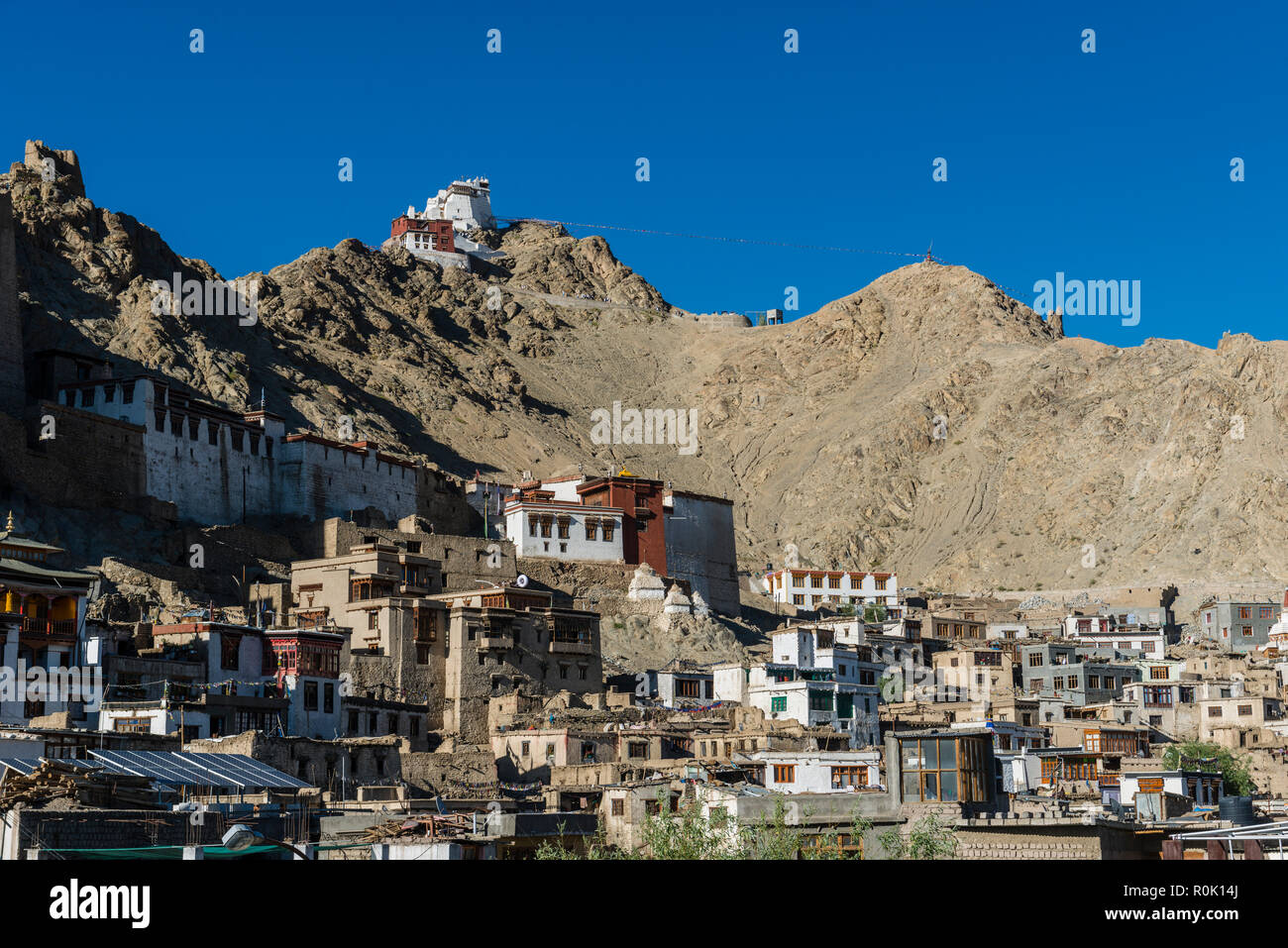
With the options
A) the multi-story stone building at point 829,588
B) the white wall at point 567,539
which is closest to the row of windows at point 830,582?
the multi-story stone building at point 829,588

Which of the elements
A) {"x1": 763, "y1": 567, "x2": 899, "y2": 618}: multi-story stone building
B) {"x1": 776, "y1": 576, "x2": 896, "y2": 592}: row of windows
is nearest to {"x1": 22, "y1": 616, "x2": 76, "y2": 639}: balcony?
{"x1": 763, "y1": 567, "x2": 899, "y2": 618}: multi-story stone building

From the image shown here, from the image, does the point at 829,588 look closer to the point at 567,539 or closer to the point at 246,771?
the point at 567,539

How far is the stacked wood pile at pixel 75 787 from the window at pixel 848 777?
2250cm

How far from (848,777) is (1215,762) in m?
21.6

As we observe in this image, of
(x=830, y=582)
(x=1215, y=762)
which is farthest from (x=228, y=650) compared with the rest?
(x=830, y=582)

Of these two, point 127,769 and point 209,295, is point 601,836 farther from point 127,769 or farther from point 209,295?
point 209,295

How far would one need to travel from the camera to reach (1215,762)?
65188 mm

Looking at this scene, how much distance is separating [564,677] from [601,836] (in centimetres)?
3078

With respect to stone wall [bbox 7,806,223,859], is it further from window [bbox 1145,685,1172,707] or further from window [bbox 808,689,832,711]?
window [bbox 1145,685,1172,707]

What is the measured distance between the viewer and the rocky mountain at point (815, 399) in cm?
11462

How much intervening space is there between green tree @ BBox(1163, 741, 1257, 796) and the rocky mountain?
183ft

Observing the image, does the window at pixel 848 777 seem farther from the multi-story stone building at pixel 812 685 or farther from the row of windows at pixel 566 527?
the row of windows at pixel 566 527
